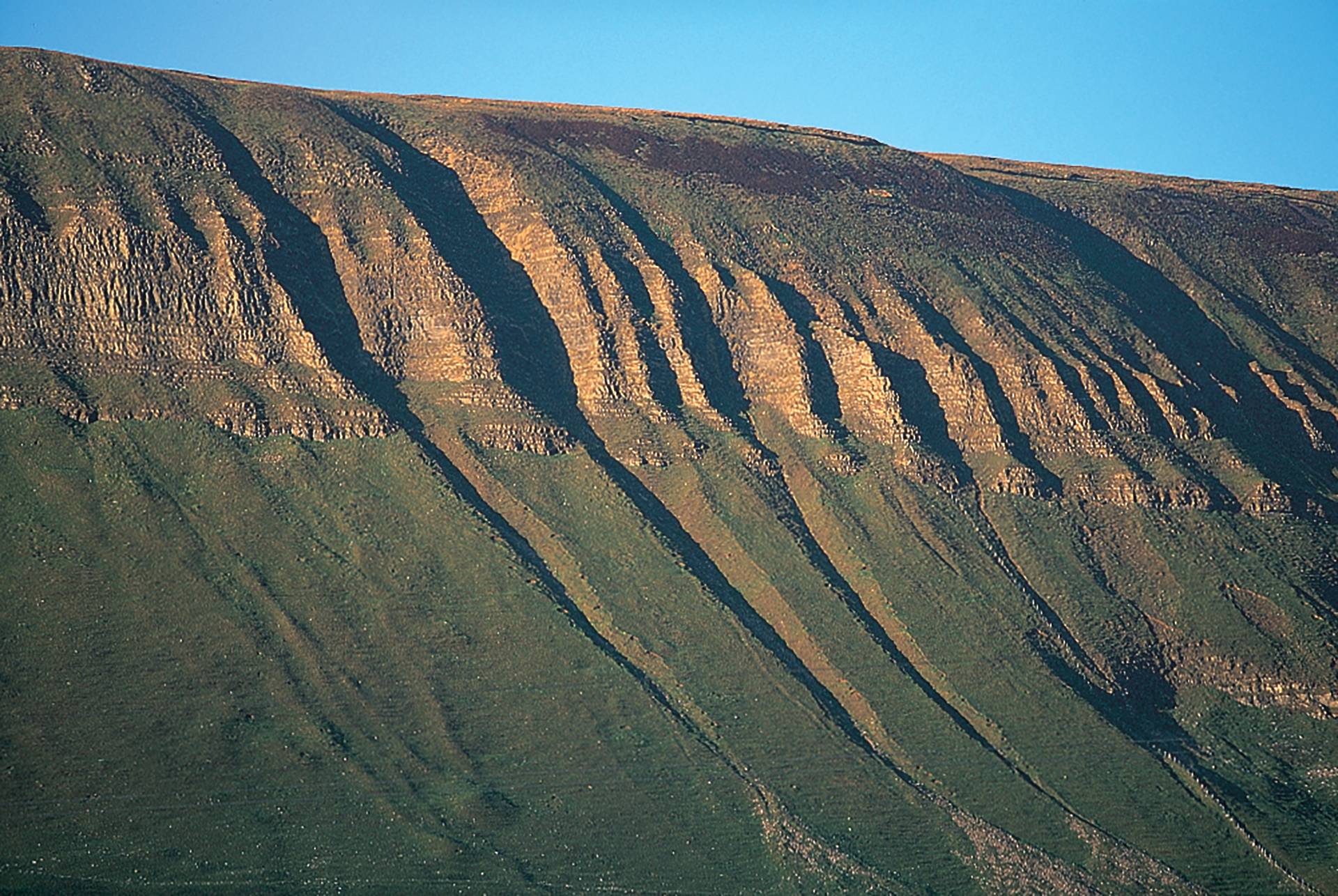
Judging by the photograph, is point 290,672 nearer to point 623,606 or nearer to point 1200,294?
point 623,606

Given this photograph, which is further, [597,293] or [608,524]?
[597,293]

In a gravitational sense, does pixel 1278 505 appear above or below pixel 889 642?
above

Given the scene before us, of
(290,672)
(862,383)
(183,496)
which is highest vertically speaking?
(862,383)

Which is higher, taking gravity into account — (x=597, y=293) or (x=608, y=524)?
(x=597, y=293)

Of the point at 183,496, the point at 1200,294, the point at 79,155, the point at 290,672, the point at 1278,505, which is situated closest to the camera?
the point at 290,672

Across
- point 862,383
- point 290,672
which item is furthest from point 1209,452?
point 290,672

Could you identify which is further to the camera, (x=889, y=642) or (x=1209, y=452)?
(x=1209, y=452)

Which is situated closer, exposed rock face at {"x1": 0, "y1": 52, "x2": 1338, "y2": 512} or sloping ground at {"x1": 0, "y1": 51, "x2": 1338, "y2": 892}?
sloping ground at {"x1": 0, "y1": 51, "x2": 1338, "y2": 892}

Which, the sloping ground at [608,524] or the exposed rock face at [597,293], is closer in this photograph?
the sloping ground at [608,524]
